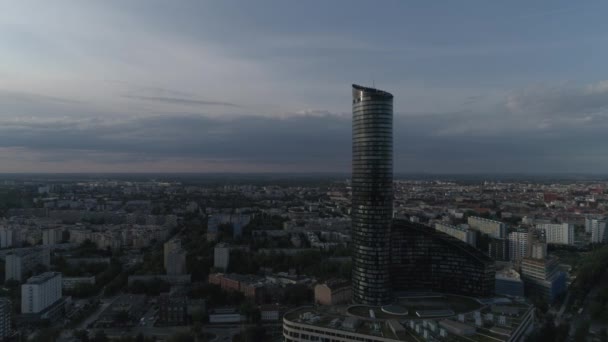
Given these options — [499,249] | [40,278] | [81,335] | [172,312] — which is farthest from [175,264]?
[499,249]

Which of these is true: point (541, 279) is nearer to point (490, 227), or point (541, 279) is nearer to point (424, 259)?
point (424, 259)

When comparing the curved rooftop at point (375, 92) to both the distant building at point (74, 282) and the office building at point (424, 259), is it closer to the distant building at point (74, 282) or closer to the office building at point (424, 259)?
the office building at point (424, 259)

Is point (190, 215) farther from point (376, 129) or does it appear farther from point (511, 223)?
point (376, 129)

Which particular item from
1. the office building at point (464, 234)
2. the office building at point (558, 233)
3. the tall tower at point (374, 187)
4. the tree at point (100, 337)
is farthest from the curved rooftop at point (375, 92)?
the office building at point (558, 233)

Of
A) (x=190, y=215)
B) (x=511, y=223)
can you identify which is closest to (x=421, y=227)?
(x=511, y=223)

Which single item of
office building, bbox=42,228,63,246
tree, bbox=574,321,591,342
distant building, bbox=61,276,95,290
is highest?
office building, bbox=42,228,63,246

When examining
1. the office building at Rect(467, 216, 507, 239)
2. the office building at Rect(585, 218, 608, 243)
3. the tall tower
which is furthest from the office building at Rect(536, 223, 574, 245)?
the tall tower

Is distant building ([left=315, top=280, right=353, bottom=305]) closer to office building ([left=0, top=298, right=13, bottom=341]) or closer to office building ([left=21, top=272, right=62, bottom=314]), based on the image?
office building ([left=21, top=272, right=62, bottom=314])
